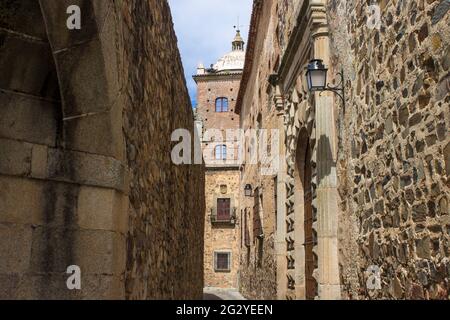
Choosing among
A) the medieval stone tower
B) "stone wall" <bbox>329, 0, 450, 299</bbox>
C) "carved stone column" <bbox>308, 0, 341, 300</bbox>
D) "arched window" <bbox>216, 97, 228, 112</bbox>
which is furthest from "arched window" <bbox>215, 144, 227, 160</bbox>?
"stone wall" <bbox>329, 0, 450, 299</bbox>

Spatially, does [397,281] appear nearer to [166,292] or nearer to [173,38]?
[166,292]

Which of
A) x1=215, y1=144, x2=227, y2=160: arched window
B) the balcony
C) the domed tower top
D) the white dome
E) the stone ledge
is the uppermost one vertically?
the domed tower top

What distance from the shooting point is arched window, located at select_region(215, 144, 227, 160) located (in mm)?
32656

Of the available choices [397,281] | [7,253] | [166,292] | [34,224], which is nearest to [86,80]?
[34,224]

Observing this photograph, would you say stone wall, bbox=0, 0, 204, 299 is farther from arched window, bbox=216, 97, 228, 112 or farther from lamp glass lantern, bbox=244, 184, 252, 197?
arched window, bbox=216, 97, 228, 112

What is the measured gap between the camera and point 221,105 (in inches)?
1380

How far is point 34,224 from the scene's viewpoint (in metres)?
3.29

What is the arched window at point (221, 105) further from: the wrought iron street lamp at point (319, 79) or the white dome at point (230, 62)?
the wrought iron street lamp at point (319, 79)

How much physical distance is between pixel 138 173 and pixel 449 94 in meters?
2.49

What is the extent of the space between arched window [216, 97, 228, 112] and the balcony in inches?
398

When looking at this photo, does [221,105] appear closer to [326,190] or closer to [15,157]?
[326,190]

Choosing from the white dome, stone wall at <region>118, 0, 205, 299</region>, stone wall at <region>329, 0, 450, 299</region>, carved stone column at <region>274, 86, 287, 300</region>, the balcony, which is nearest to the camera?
stone wall at <region>329, 0, 450, 299</region>

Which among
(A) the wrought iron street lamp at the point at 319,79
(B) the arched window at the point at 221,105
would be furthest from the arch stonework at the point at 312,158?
(B) the arched window at the point at 221,105

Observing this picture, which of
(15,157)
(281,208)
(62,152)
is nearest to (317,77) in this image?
(62,152)
